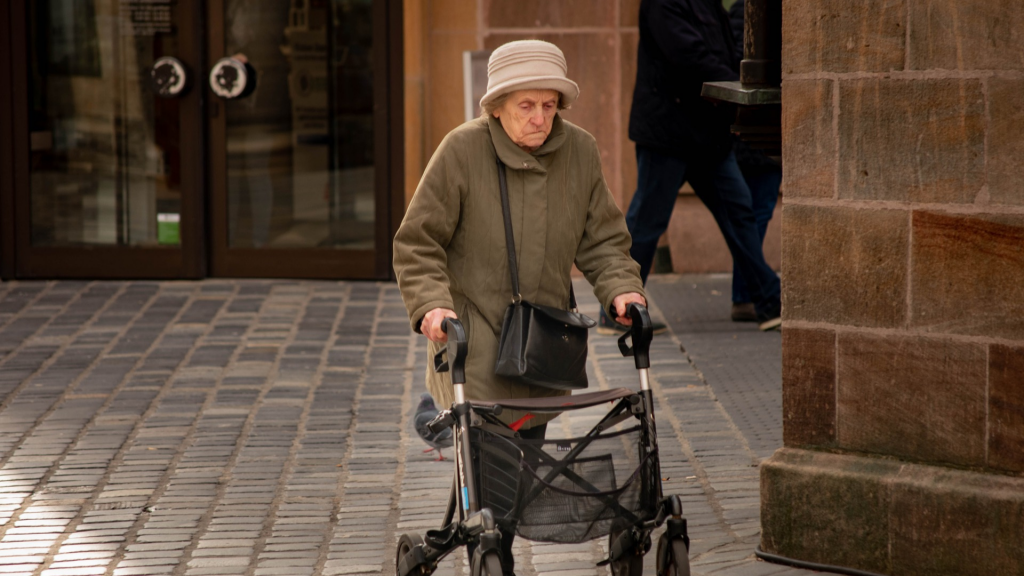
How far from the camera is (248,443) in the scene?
20.0 ft

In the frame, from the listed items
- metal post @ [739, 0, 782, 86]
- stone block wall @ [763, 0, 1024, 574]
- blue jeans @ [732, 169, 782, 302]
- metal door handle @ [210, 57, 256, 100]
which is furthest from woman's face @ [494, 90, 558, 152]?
metal door handle @ [210, 57, 256, 100]

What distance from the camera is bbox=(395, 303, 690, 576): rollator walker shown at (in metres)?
3.51

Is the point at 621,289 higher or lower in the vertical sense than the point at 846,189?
lower

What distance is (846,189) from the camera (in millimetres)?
4316

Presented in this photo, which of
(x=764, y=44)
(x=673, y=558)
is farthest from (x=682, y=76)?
(x=673, y=558)

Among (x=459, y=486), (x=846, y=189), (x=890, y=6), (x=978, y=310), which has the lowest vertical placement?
(x=459, y=486)

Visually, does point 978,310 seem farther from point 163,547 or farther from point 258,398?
point 258,398

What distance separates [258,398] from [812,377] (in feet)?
10.7

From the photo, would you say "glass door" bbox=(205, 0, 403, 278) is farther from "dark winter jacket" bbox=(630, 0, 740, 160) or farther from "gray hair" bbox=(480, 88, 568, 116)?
"gray hair" bbox=(480, 88, 568, 116)

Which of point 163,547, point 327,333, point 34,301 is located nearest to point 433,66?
point 327,333

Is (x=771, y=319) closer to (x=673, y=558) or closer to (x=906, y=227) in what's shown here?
(x=906, y=227)

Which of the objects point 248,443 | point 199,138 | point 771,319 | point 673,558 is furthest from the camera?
point 199,138

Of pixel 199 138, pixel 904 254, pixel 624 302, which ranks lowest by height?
pixel 624 302

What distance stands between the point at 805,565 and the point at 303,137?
6359 millimetres
